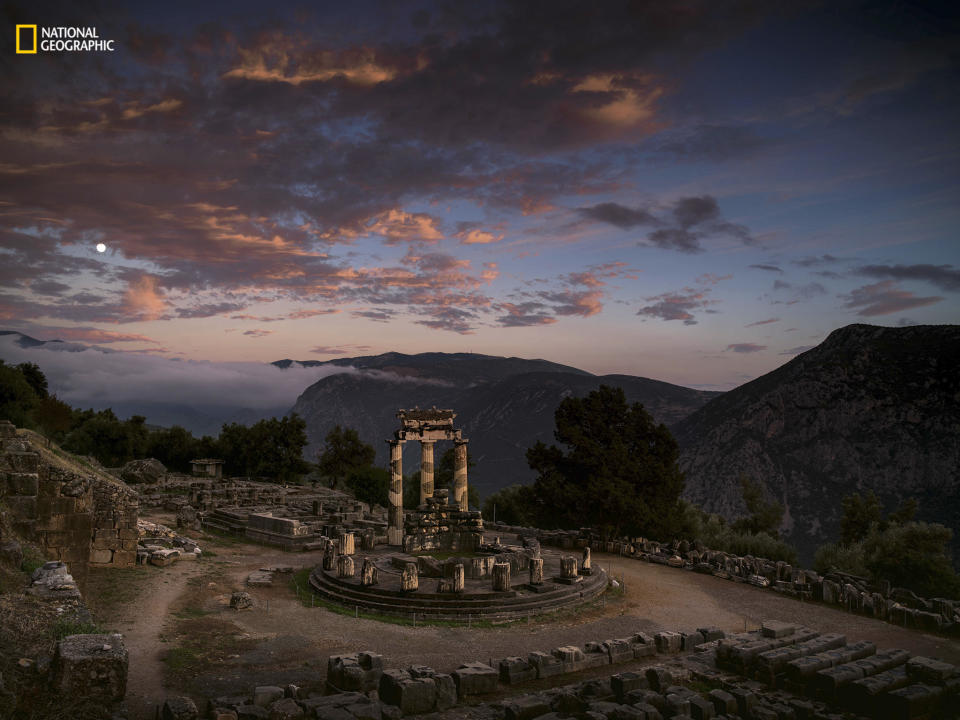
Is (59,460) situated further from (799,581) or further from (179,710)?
(799,581)

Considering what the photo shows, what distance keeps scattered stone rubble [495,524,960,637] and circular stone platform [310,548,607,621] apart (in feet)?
25.4

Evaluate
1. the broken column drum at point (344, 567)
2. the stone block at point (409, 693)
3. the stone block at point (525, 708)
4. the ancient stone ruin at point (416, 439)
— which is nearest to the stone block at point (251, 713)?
the stone block at point (409, 693)

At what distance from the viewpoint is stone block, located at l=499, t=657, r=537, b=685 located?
48.8 ft

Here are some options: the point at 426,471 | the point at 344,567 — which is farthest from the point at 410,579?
the point at 426,471

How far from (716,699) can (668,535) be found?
25602 mm

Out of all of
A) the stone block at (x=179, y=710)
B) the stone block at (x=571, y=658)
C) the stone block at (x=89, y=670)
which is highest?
the stone block at (x=89, y=670)

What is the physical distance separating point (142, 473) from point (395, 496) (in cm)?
2756

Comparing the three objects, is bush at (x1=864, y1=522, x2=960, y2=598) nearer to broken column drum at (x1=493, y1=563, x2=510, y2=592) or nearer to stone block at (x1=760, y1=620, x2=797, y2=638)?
stone block at (x1=760, y1=620, x2=797, y2=638)

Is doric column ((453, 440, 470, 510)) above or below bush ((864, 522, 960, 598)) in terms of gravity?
above

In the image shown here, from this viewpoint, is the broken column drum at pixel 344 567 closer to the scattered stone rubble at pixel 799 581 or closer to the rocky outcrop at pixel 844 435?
the scattered stone rubble at pixel 799 581

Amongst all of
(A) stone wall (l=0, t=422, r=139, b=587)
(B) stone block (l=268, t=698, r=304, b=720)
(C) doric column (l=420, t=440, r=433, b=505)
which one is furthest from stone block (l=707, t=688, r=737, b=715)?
(C) doric column (l=420, t=440, r=433, b=505)

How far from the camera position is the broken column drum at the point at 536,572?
23.6m

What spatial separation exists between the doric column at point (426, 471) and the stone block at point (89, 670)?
78.3ft

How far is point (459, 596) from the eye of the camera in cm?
2169
